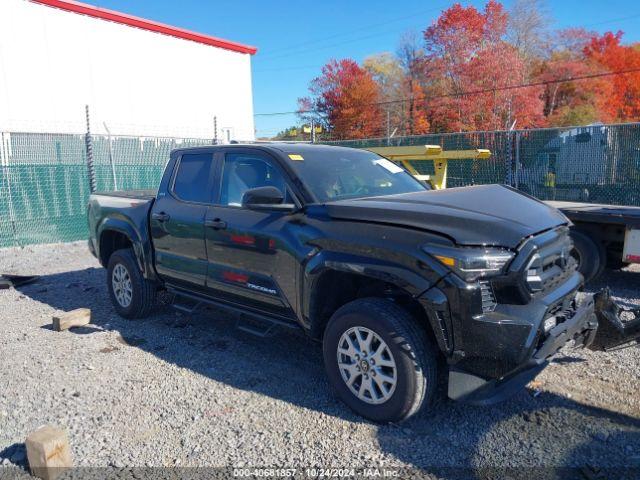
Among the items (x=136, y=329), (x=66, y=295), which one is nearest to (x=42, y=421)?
(x=136, y=329)

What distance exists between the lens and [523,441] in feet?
→ 10.8

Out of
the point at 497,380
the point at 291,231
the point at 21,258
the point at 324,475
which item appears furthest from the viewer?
the point at 21,258

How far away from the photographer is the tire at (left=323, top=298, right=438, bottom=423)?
329 cm

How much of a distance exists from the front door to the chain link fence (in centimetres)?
770

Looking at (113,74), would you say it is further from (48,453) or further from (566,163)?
(48,453)

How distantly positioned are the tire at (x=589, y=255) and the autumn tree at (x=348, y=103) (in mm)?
26183

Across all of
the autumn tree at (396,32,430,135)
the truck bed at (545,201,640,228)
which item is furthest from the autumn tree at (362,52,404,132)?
the truck bed at (545,201,640,228)

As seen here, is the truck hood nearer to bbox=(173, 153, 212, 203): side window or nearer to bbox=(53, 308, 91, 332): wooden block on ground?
bbox=(173, 153, 212, 203): side window

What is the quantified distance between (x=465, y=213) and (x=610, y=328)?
1.48 m

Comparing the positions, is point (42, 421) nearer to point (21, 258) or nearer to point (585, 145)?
point (21, 258)

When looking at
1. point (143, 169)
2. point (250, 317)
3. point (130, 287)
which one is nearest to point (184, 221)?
point (250, 317)

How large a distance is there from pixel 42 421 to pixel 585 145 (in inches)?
416

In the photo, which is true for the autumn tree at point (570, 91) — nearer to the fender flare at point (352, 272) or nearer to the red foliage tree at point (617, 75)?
the red foliage tree at point (617, 75)

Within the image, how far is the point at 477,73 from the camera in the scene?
87.2 feet
